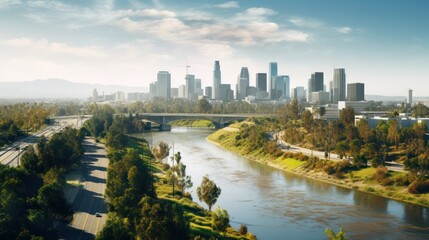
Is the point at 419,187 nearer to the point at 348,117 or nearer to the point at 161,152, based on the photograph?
the point at 161,152

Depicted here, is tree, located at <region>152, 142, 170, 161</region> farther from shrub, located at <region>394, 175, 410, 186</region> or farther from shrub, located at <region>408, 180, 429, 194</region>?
shrub, located at <region>408, 180, 429, 194</region>

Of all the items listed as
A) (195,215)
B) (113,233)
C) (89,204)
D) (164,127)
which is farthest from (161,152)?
(164,127)

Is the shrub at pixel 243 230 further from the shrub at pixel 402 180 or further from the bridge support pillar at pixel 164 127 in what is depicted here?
the bridge support pillar at pixel 164 127

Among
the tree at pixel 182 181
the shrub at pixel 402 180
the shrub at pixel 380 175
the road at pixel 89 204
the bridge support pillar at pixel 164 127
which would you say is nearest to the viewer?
the road at pixel 89 204

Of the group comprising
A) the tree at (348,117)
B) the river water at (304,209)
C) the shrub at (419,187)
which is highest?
the tree at (348,117)

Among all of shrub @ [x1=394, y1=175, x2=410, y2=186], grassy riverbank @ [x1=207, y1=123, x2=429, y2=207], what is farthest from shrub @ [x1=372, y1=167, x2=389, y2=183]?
shrub @ [x1=394, y1=175, x2=410, y2=186]

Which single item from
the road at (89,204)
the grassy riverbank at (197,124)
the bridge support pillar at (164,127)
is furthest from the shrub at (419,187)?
the grassy riverbank at (197,124)

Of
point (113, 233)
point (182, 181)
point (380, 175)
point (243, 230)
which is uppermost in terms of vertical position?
point (113, 233)

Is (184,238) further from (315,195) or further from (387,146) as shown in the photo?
(387,146)
